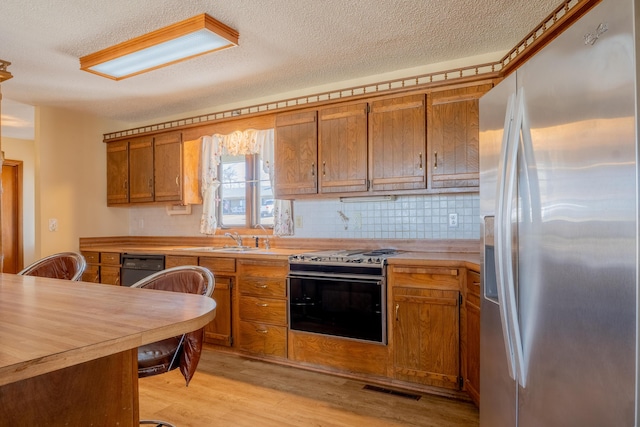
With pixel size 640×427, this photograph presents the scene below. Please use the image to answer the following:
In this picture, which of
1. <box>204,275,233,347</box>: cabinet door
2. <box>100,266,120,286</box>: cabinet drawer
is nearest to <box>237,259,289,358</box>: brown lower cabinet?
<box>204,275,233,347</box>: cabinet door

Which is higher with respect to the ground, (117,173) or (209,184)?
(117,173)

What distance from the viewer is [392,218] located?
3279mm

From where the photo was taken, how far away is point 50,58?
294 cm

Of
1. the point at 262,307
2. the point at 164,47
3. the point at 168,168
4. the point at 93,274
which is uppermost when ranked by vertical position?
the point at 164,47

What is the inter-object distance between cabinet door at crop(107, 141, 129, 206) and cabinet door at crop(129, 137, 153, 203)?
3.3 inches

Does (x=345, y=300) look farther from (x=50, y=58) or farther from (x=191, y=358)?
(x=50, y=58)

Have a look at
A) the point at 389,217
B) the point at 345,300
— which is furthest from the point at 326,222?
the point at 345,300

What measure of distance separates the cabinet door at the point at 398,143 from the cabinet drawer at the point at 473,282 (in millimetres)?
765

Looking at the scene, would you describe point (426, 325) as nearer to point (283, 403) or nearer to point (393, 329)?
point (393, 329)

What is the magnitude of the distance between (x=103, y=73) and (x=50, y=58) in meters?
0.42

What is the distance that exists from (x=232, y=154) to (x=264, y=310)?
1.59 m

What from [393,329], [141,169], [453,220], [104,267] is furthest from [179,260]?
[453,220]

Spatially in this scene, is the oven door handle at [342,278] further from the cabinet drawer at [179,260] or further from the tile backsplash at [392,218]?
the cabinet drawer at [179,260]

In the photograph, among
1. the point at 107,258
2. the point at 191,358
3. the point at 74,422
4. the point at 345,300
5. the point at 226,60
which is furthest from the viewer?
the point at 107,258
